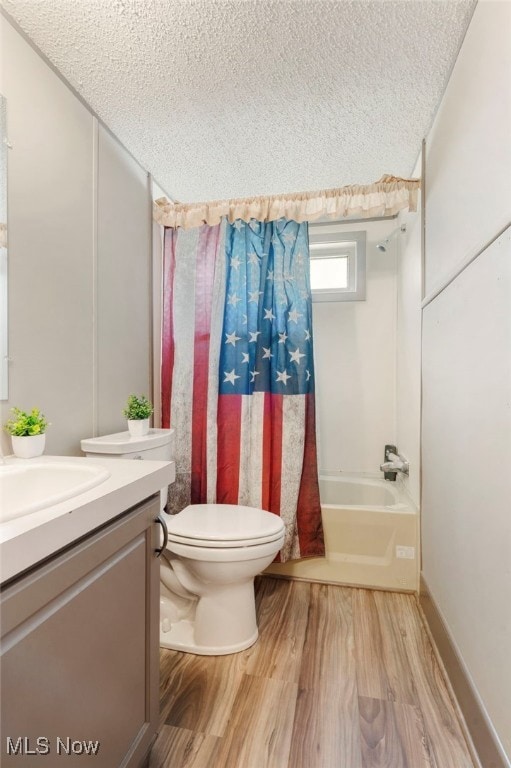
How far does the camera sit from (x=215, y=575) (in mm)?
1466

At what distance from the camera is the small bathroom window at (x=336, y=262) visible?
2.56 m

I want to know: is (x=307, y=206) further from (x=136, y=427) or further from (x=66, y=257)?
(x=136, y=427)

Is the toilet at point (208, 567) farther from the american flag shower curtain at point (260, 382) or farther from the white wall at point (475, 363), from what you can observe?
the white wall at point (475, 363)

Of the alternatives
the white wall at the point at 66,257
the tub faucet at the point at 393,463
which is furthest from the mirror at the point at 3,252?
the tub faucet at the point at 393,463

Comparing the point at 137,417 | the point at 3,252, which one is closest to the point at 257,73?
the point at 3,252

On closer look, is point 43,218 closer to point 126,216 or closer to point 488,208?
point 126,216

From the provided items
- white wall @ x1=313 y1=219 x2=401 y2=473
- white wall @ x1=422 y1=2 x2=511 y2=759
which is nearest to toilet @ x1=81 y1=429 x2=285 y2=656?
white wall @ x1=422 y1=2 x2=511 y2=759

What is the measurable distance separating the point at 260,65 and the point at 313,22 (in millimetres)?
233

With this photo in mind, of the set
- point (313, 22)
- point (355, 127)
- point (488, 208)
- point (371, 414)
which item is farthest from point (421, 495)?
point (313, 22)

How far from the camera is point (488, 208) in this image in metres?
1.04

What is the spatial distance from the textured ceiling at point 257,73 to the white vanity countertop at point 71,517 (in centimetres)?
144

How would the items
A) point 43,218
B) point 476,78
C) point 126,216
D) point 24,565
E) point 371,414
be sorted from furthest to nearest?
1. point 371,414
2. point 126,216
3. point 43,218
4. point 476,78
5. point 24,565

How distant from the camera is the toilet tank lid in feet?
4.66

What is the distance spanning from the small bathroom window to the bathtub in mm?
1429
